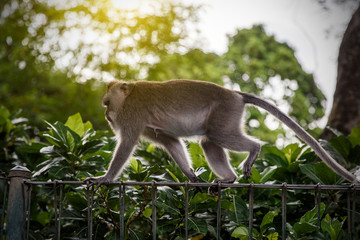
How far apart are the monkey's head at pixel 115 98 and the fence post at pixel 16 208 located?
1323 millimetres

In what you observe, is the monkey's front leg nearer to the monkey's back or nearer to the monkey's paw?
the monkey's back

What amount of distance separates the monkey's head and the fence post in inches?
52.1

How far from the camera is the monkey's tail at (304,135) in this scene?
2748 millimetres

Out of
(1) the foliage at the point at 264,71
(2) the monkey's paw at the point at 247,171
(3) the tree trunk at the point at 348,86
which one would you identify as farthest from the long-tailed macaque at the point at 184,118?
(1) the foliage at the point at 264,71

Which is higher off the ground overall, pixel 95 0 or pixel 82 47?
pixel 95 0

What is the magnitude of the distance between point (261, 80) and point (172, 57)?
585 cm

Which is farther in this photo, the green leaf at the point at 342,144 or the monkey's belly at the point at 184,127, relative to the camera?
the monkey's belly at the point at 184,127

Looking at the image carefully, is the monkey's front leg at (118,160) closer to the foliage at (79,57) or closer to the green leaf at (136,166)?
the green leaf at (136,166)

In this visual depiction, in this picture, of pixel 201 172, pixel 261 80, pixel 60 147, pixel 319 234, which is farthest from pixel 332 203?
pixel 261 80

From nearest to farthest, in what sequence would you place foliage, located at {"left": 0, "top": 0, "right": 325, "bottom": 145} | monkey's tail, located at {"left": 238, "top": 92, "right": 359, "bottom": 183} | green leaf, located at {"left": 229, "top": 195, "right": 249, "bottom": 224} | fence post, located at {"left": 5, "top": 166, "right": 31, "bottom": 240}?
1. fence post, located at {"left": 5, "top": 166, "right": 31, "bottom": 240}
2. green leaf, located at {"left": 229, "top": 195, "right": 249, "bottom": 224}
3. monkey's tail, located at {"left": 238, "top": 92, "right": 359, "bottom": 183}
4. foliage, located at {"left": 0, "top": 0, "right": 325, "bottom": 145}

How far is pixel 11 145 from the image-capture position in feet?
12.9

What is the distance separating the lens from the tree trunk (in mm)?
4371

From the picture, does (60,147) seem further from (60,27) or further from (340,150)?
(60,27)

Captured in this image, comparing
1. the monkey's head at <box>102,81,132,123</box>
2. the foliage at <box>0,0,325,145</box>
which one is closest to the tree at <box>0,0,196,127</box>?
the foliage at <box>0,0,325,145</box>
